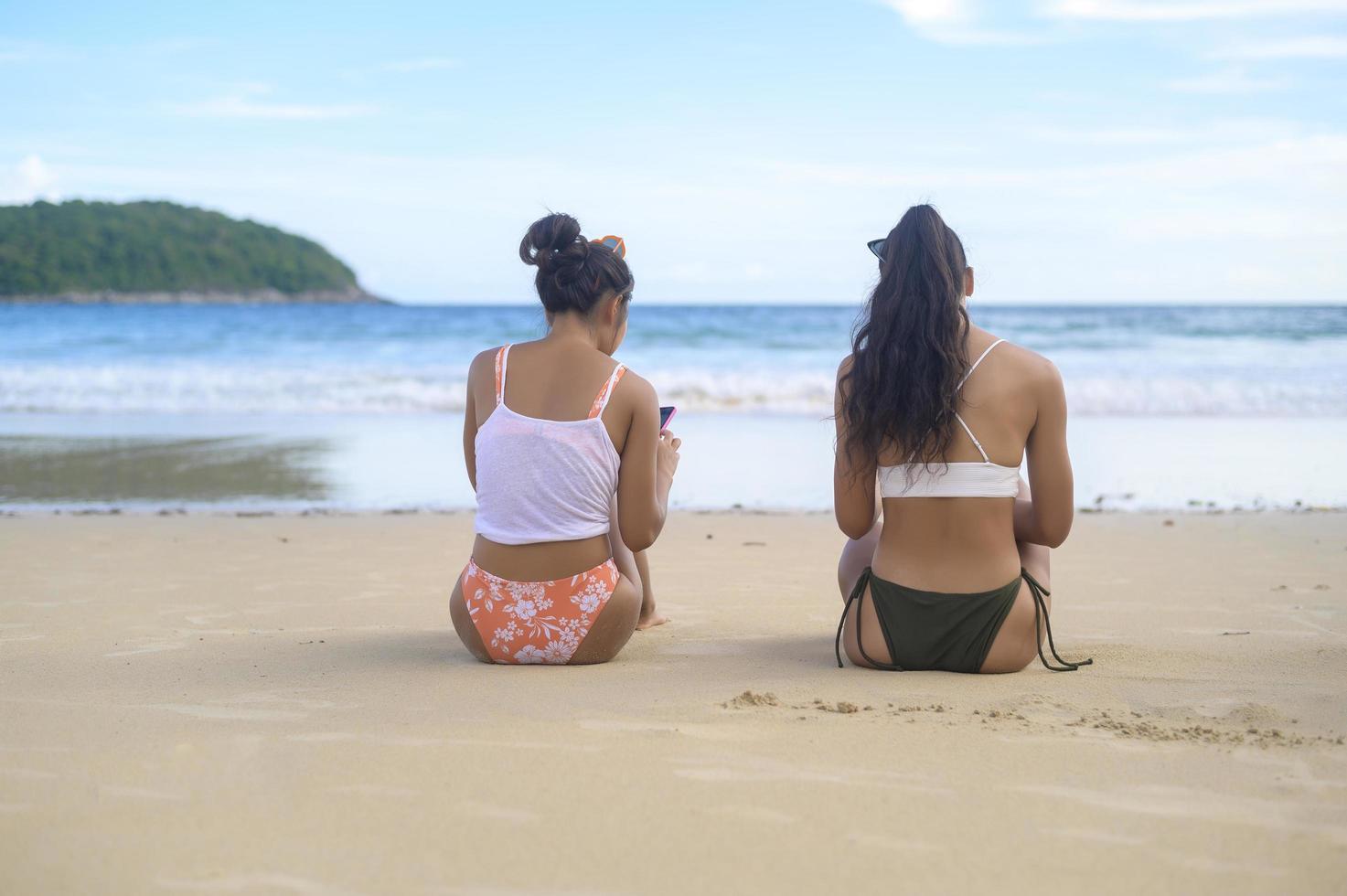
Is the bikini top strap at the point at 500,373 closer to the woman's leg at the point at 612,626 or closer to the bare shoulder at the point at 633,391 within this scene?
the bare shoulder at the point at 633,391

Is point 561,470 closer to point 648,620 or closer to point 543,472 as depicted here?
point 543,472

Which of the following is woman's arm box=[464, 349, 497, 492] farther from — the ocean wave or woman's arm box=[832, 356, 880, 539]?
the ocean wave

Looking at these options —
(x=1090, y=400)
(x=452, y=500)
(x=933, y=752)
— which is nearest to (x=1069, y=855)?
(x=933, y=752)

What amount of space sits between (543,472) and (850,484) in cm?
95

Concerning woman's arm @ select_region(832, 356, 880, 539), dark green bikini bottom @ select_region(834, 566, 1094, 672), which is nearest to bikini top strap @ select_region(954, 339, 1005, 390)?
woman's arm @ select_region(832, 356, 880, 539)

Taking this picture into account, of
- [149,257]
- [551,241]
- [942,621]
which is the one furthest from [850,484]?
[149,257]

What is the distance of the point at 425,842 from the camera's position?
6.97ft

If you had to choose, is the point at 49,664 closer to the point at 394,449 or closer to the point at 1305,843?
the point at 1305,843

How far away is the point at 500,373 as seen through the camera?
137 inches

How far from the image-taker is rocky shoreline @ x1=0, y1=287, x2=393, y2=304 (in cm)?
4931

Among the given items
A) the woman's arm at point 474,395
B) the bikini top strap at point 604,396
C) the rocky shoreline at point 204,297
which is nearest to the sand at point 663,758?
the woman's arm at point 474,395

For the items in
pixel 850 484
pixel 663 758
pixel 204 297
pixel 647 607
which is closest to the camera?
pixel 663 758

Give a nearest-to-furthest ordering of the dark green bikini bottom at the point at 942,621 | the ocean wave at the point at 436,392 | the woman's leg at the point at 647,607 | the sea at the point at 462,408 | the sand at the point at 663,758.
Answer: the sand at the point at 663,758
the dark green bikini bottom at the point at 942,621
the woman's leg at the point at 647,607
the sea at the point at 462,408
the ocean wave at the point at 436,392

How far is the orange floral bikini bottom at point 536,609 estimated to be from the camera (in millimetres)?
3475
